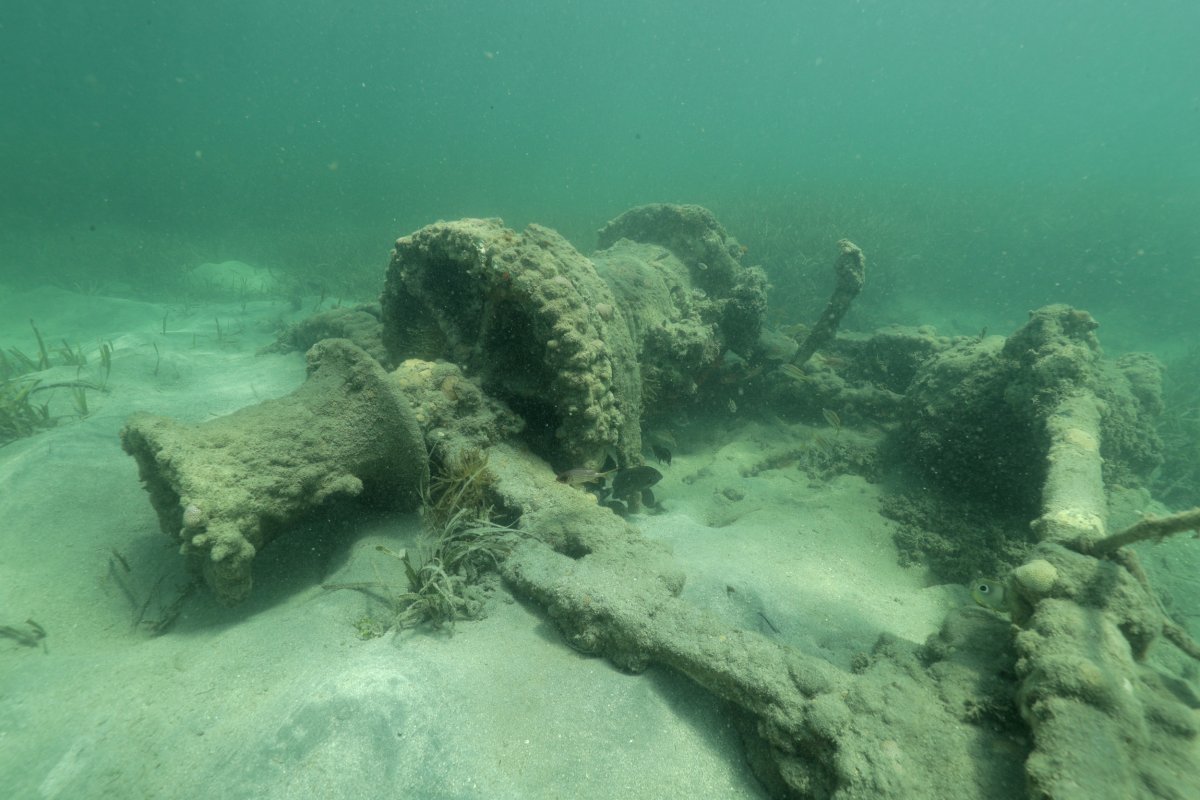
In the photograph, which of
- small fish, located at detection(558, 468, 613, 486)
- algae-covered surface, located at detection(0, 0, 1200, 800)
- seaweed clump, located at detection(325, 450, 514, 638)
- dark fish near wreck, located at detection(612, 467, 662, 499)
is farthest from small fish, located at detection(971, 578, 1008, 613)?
seaweed clump, located at detection(325, 450, 514, 638)

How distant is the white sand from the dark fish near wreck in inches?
16.1

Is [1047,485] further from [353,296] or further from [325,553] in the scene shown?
[353,296]

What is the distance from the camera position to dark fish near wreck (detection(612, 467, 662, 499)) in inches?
194

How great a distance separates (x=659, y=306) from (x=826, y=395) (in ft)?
10.9

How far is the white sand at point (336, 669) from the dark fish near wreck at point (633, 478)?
16.1 inches

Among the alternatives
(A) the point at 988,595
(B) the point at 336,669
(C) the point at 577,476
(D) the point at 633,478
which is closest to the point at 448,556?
(B) the point at 336,669

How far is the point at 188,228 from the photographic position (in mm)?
26609

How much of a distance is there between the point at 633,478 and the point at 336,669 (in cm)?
308

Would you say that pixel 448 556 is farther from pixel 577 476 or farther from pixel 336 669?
pixel 577 476

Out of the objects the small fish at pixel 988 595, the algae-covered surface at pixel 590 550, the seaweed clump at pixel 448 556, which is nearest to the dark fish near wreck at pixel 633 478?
the algae-covered surface at pixel 590 550

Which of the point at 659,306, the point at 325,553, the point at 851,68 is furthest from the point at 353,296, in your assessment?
the point at 851,68

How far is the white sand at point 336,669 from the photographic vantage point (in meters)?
2.05

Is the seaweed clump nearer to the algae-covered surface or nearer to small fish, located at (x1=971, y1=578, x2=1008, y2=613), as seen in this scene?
the algae-covered surface

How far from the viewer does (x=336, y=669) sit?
95.5 inches
